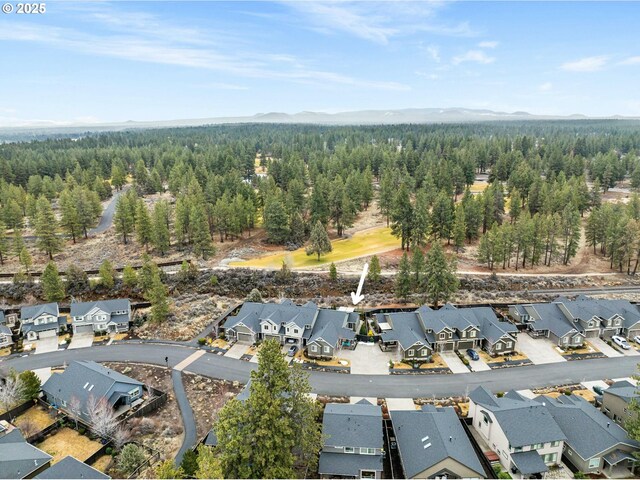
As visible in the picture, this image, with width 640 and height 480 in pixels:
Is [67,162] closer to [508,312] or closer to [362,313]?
[362,313]

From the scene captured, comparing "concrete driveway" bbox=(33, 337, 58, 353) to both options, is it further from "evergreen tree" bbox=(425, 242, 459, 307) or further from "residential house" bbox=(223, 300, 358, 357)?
"evergreen tree" bbox=(425, 242, 459, 307)

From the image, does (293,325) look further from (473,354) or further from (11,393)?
(11,393)

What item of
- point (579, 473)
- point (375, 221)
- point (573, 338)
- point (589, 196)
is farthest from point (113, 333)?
point (589, 196)

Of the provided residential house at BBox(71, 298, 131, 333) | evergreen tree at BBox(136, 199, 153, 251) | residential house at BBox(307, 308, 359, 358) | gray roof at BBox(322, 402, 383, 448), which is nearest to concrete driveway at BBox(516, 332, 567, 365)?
residential house at BBox(307, 308, 359, 358)

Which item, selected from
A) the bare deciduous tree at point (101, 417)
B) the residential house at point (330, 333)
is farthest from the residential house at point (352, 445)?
the bare deciduous tree at point (101, 417)

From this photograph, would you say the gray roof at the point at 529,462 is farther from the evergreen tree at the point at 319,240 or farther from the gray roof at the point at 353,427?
the evergreen tree at the point at 319,240
